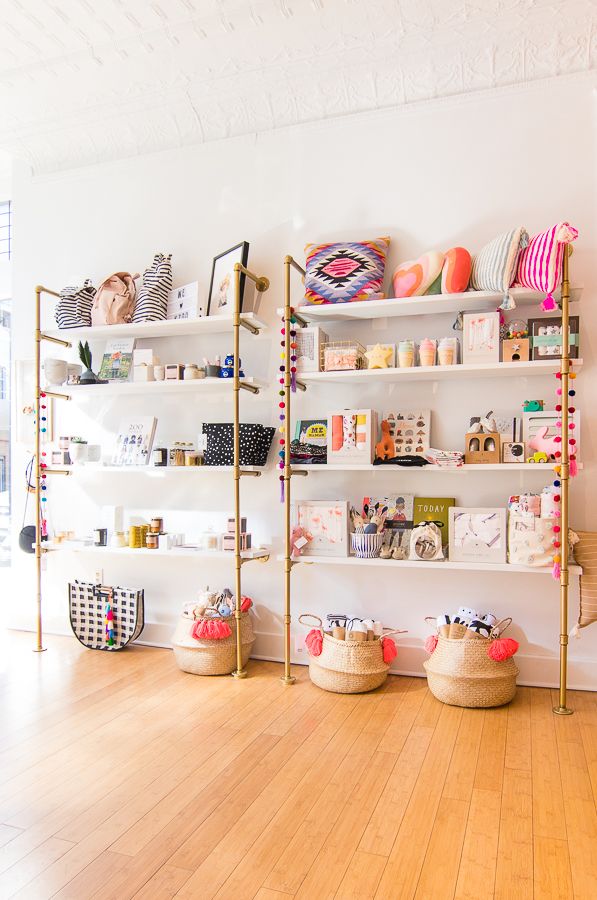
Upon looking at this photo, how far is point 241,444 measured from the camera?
136 inches

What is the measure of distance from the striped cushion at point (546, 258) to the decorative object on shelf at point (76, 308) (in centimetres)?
234

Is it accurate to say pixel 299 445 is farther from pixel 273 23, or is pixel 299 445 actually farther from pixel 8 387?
pixel 8 387

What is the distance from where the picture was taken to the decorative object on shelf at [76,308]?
3.81 metres

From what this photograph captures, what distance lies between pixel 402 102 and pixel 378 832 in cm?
320

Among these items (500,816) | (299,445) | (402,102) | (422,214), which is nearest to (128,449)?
(299,445)

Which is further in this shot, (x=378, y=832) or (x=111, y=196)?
(x=111, y=196)

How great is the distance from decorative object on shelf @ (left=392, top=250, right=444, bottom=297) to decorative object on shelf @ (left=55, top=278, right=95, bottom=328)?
177 cm

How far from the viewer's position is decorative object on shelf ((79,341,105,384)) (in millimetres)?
3756

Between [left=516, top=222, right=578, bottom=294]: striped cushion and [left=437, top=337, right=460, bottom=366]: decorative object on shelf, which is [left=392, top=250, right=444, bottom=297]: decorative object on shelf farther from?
[left=516, top=222, right=578, bottom=294]: striped cushion

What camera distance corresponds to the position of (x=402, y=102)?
3393 millimetres

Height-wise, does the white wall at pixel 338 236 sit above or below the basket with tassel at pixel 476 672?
above

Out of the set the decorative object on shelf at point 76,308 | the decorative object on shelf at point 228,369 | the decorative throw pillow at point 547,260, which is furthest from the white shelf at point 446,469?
the decorative object on shelf at point 76,308

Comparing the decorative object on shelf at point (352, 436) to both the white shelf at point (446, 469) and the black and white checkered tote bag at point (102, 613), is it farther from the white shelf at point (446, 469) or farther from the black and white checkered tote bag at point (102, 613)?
the black and white checkered tote bag at point (102, 613)

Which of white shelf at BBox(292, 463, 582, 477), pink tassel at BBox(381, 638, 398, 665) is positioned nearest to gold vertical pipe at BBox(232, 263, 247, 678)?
white shelf at BBox(292, 463, 582, 477)
